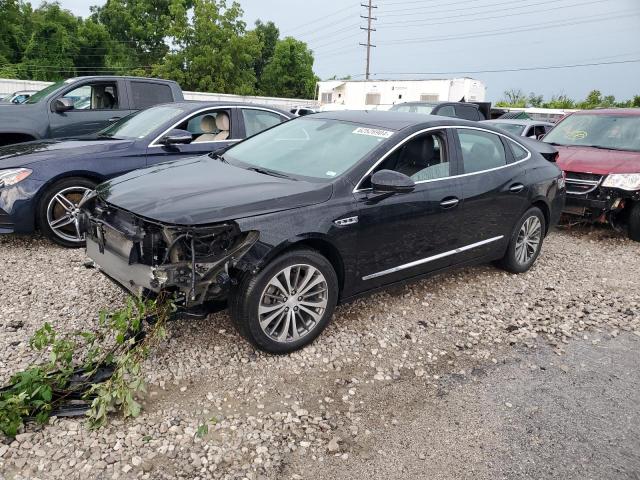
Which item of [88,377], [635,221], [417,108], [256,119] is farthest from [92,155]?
[417,108]

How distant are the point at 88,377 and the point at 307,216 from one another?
170cm

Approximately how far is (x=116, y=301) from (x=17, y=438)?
169 centimetres

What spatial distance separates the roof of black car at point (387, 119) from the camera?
4332 millimetres

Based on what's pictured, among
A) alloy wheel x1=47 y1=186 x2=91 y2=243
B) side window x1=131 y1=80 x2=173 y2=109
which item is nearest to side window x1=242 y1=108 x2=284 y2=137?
alloy wheel x1=47 y1=186 x2=91 y2=243

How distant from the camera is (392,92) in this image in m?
29.5

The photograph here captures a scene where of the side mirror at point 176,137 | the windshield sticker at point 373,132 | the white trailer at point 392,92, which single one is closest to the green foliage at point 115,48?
the white trailer at point 392,92

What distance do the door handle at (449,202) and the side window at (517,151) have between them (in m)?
1.25

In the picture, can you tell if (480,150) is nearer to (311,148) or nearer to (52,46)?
(311,148)

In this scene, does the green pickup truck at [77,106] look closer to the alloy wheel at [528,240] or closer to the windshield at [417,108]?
the alloy wheel at [528,240]

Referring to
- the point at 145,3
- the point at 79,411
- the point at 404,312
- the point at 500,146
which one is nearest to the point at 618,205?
the point at 500,146

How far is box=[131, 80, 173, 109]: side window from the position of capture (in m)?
8.35

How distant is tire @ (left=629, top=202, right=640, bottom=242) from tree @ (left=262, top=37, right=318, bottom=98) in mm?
49082

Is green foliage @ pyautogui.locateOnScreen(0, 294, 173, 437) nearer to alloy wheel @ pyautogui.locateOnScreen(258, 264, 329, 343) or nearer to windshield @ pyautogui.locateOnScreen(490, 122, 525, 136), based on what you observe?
alloy wheel @ pyautogui.locateOnScreen(258, 264, 329, 343)

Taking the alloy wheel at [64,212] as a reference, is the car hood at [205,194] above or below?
above
